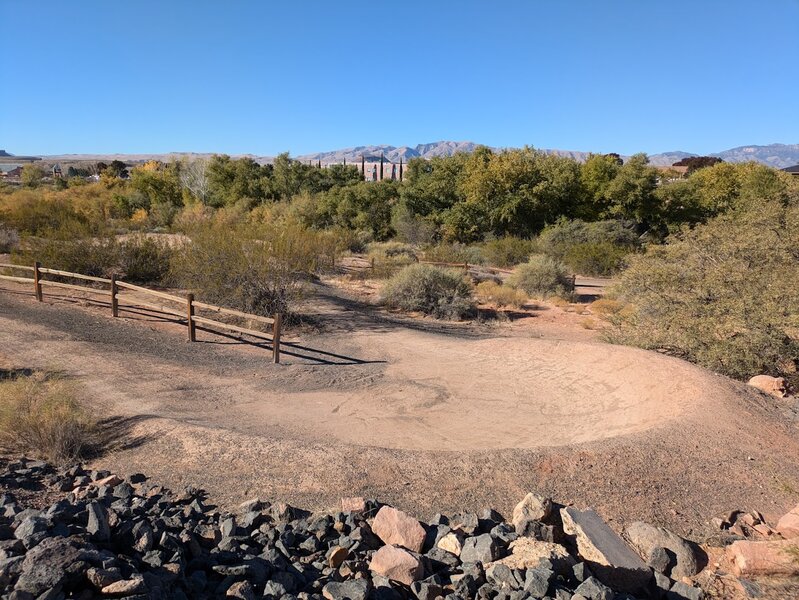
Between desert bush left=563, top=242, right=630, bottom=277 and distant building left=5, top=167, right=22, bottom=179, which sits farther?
distant building left=5, top=167, right=22, bottom=179

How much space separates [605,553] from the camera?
178 inches

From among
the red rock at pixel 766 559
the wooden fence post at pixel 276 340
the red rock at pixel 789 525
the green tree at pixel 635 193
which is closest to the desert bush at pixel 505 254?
the green tree at pixel 635 193

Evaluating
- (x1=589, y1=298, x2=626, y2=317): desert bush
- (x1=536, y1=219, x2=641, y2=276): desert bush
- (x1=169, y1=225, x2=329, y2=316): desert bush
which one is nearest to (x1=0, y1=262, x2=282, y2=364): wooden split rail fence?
(x1=169, y1=225, x2=329, y2=316): desert bush

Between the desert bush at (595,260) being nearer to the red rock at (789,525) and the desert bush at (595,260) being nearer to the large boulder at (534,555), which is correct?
the red rock at (789,525)

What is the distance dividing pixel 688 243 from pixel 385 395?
8526mm

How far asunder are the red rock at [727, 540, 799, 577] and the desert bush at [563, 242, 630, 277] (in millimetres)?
26191

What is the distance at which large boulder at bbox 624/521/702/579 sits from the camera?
4.58 meters

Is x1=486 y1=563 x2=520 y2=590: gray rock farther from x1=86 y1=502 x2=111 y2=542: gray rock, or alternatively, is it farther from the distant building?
the distant building

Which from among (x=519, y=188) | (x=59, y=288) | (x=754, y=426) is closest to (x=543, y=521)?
(x=754, y=426)

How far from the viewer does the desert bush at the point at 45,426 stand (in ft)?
21.6

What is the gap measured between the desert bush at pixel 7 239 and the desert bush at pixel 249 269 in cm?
1097

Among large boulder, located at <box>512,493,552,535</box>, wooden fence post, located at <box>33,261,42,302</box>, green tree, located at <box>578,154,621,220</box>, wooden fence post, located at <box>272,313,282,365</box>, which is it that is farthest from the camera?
green tree, located at <box>578,154,621,220</box>

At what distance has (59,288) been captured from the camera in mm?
16219

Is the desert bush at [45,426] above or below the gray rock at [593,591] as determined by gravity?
below
